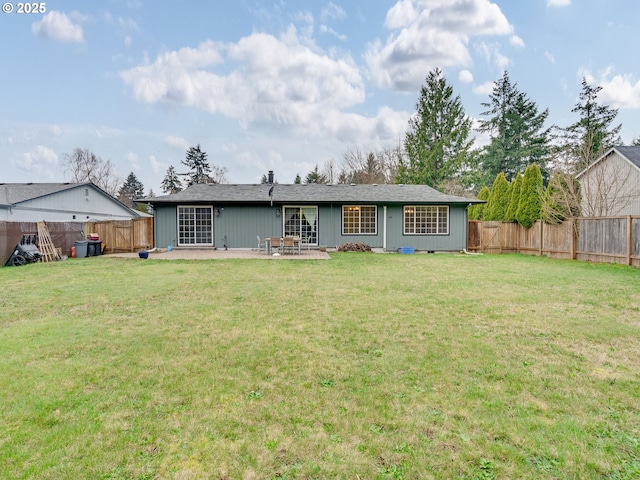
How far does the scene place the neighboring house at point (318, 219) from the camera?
571 inches

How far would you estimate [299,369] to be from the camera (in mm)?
2967

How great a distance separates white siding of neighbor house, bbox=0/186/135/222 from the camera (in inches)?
664

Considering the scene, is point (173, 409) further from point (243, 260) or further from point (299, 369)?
point (243, 260)

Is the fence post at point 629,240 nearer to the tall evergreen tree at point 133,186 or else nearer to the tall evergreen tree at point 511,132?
the tall evergreen tree at point 511,132

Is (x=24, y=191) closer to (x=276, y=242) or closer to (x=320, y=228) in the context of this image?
(x=276, y=242)

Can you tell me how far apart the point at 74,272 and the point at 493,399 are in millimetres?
10037

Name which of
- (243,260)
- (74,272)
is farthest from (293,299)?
(74,272)

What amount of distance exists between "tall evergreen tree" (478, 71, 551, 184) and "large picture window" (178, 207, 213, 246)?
24648mm

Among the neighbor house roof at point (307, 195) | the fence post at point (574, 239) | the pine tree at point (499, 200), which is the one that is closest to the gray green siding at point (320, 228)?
the neighbor house roof at point (307, 195)

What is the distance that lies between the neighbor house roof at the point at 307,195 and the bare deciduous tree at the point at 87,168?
970 inches

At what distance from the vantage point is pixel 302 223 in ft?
49.0

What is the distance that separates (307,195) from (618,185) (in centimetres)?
1434

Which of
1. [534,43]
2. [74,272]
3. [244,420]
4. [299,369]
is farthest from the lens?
[534,43]

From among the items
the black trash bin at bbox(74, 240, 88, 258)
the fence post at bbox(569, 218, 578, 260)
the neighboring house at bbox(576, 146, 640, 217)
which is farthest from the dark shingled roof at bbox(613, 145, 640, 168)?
the black trash bin at bbox(74, 240, 88, 258)
